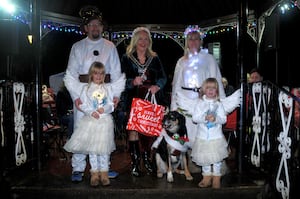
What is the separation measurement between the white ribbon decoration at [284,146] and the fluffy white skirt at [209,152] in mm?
638

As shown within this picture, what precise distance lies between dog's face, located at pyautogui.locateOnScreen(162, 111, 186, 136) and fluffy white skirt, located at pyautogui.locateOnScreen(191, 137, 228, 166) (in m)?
0.28

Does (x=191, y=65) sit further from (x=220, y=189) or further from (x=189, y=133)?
(x=220, y=189)

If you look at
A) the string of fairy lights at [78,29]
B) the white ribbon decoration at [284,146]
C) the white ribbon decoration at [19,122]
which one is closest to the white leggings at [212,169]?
the white ribbon decoration at [284,146]

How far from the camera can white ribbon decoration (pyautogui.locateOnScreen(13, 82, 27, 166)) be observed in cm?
441

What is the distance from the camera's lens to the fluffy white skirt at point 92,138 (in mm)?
4215

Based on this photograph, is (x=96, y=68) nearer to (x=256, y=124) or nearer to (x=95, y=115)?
(x=95, y=115)

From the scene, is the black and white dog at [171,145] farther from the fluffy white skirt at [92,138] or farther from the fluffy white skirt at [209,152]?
the fluffy white skirt at [92,138]

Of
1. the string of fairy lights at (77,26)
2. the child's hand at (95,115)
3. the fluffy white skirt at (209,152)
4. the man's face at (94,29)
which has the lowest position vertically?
the fluffy white skirt at (209,152)

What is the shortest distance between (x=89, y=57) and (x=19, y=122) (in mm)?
1164

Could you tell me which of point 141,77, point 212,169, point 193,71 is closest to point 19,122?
point 141,77

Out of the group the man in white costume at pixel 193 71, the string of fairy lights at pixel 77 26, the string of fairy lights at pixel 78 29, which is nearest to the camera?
the man in white costume at pixel 193 71

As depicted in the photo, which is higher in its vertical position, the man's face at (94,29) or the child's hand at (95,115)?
the man's face at (94,29)

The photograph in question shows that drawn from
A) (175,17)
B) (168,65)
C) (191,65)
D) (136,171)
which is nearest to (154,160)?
(136,171)

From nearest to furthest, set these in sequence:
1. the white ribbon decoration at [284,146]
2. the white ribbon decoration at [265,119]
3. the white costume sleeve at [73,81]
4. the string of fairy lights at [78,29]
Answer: the white ribbon decoration at [284,146]
the white ribbon decoration at [265,119]
the white costume sleeve at [73,81]
the string of fairy lights at [78,29]
